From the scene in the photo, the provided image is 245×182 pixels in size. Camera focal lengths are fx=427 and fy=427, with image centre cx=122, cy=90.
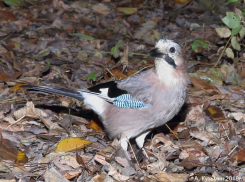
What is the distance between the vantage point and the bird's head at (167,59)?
4.05 meters

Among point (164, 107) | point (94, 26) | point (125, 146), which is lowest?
point (125, 146)

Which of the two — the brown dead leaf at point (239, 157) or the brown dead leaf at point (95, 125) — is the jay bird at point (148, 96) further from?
the brown dead leaf at point (239, 157)

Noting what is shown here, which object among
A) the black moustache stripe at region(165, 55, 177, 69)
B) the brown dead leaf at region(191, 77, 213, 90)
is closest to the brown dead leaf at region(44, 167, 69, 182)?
the black moustache stripe at region(165, 55, 177, 69)

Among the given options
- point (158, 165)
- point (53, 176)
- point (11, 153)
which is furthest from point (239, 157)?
point (11, 153)

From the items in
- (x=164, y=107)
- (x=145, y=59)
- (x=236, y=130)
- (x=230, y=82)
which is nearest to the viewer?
(x=164, y=107)

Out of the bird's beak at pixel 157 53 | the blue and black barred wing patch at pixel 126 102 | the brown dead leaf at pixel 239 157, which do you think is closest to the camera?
the brown dead leaf at pixel 239 157

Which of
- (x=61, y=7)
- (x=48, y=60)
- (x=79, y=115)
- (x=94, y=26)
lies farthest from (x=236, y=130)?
(x=61, y=7)

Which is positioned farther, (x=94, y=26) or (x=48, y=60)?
(x=94, y=26)

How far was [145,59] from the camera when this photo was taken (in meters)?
5.98

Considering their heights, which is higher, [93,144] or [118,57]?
[118,57]

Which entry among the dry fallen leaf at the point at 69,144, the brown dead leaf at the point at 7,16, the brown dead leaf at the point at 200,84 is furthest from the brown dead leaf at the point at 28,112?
the brown dead leaf at the point at 7,16

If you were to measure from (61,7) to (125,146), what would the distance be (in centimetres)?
370

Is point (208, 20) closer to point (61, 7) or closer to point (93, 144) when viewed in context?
point (61, 7)

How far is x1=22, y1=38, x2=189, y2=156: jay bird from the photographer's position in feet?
13.3
